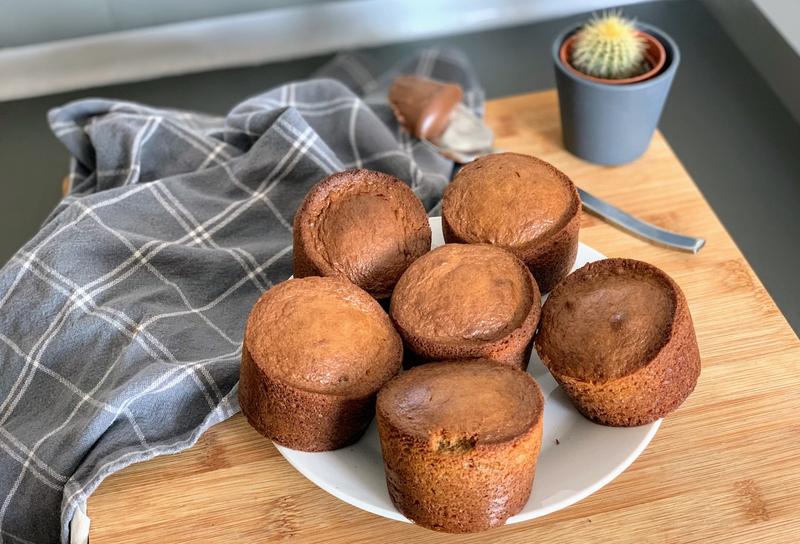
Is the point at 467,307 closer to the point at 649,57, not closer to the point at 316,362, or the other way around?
the point at 316,362

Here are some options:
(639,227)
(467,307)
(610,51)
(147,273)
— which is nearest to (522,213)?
(467,307)

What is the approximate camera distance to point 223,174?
1288 mm

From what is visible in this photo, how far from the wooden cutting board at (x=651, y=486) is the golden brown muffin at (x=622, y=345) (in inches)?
3.4

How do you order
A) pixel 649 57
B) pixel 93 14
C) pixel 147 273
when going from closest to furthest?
pixel 147 273 < pixel 649 57 < pixel 93 14

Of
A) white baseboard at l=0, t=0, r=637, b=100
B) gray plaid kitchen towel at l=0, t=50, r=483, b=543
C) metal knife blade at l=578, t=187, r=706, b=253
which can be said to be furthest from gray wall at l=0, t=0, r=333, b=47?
metal knife blade at l=578, t=187, r=706, b=253

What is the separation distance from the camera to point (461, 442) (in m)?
0.81

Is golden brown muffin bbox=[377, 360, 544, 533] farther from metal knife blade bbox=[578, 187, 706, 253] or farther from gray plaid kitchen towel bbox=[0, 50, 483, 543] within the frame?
metal knife blade bbox=[578, 187, 706, 253]

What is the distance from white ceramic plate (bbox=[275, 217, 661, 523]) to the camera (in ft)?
2.88

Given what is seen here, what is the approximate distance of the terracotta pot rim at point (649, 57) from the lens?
127cm

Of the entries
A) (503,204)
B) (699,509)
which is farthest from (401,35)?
(699,509)

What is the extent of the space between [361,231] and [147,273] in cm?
32

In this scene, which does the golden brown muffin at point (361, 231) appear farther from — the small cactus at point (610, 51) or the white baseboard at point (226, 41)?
the white baseboard at point (226, 41)

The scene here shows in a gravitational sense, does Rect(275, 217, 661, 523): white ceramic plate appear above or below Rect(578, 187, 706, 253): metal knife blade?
above

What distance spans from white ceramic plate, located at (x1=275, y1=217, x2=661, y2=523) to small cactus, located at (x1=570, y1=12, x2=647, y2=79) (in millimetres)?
532
